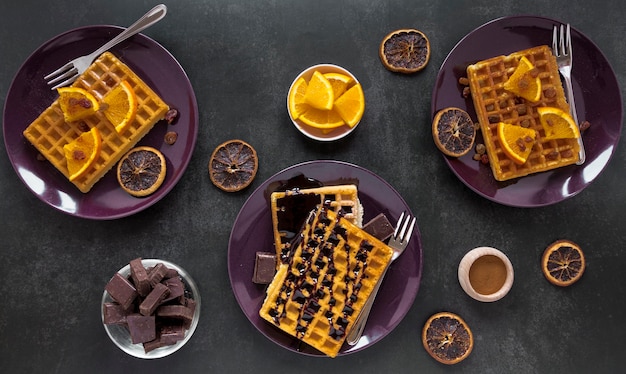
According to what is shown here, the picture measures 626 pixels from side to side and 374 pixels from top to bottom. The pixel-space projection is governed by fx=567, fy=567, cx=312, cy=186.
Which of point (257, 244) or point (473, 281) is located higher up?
point (257, 244)

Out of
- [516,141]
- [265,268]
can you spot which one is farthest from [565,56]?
[265,268]

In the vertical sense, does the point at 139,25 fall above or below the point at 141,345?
above

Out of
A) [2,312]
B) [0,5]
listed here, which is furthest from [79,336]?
[0,5]

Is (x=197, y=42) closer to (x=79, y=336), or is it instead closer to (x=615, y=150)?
(x=79, y=336)

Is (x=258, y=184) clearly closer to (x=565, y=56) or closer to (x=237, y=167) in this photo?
(x=237, y=167)

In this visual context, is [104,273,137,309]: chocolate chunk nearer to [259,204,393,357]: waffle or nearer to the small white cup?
[259,204,393,357]: waffle

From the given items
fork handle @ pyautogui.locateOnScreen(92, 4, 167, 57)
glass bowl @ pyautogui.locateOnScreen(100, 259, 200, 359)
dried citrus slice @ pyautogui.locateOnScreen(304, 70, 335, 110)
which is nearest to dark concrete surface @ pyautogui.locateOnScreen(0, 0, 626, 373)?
glass bowl @ pyautogui.locateOnScreen(100, 259, 200, 359)
